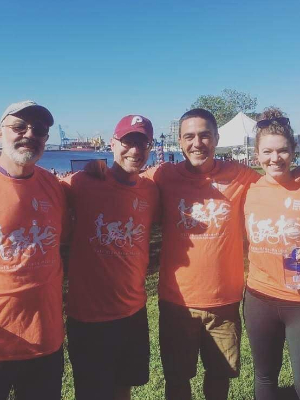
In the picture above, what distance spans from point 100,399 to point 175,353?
0.72 m

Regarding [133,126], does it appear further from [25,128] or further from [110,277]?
[110,277]

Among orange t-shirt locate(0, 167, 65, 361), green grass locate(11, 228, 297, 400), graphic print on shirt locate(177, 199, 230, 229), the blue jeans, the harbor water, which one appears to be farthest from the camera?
the harbor water

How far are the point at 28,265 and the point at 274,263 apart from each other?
1804 millimetres

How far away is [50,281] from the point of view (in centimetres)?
256

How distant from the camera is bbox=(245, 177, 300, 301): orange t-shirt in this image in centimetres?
285

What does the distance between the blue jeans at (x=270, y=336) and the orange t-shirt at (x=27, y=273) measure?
149cm

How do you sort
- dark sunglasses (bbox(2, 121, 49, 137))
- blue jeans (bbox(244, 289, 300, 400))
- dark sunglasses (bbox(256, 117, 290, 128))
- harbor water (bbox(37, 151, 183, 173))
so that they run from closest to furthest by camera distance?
dark sunglasses (bbox(2, 121, 49, 137)) < blue jeans (bbox(244, 289, 300, 400)) < dark sunglasses (bbox(256, 117, 290, 128)) < harbor water (bbox(37, 151, 183, 173))

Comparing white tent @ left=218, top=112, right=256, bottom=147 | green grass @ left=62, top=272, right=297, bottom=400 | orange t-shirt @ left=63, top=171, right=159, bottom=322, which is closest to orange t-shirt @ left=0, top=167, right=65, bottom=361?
orange t-shirt @ left=63, top=171, right=159, bottom=322

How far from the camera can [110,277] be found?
2881 mm

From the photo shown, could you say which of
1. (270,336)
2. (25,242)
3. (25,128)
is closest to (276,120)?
(270,336)

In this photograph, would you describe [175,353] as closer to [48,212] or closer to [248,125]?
[48,212]

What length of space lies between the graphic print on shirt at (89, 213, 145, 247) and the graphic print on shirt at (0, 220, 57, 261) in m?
0.43

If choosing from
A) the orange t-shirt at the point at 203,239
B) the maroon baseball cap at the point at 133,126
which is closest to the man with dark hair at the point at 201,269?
the orange t-shirt at the point at 203,239

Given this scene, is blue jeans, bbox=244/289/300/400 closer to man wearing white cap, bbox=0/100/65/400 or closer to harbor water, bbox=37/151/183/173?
man wearing white cap, bbox=0/100/65/400
